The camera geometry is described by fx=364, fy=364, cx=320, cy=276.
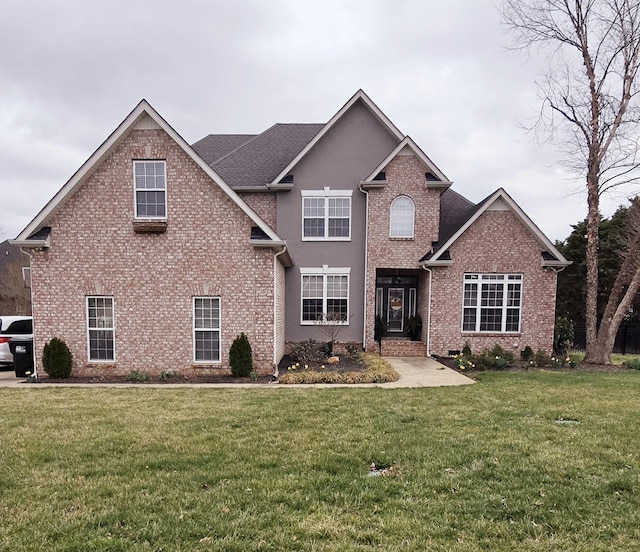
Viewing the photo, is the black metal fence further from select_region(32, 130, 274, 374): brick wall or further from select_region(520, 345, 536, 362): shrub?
select_region(32, 130, 274, 374): brick wall

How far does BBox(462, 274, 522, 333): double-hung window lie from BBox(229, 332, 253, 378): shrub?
8255 mm

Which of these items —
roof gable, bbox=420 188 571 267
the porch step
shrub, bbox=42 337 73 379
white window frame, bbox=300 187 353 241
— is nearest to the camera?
shrub, bbox=42 337 73 379

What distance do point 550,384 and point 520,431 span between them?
4674 mm

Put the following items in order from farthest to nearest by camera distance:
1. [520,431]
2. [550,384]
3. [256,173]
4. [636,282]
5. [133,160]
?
[256,173]
[636,282]
[133,160]
[550,384]
[520,431]

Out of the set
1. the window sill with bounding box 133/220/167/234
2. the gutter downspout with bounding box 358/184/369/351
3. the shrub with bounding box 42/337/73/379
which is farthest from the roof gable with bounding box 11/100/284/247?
the gutter downspout with bounding box 358/184/369/351

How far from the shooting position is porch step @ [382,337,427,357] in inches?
549

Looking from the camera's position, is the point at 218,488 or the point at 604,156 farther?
the point at 604,156

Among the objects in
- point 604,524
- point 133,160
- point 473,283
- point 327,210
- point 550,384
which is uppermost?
point 133,160

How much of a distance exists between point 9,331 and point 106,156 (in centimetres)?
745

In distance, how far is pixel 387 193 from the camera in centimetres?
1409

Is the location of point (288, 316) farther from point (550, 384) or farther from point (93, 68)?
point (93, 68)

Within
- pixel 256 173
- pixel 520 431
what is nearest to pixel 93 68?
pixel 256 173

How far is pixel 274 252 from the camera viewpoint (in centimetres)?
1045

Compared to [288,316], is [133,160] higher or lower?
higher
